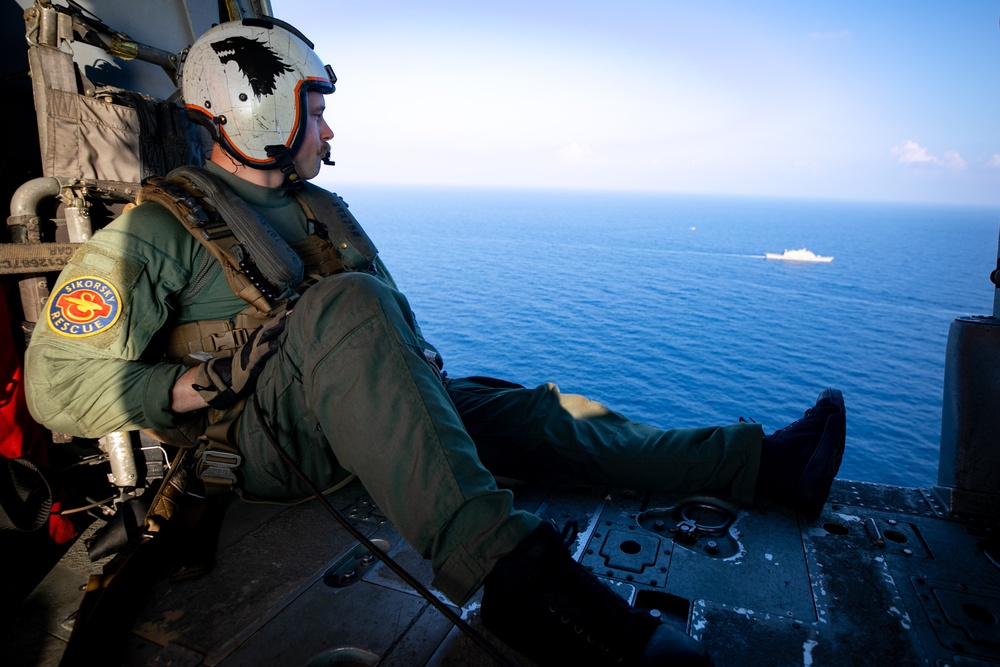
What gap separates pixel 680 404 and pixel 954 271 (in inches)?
1664

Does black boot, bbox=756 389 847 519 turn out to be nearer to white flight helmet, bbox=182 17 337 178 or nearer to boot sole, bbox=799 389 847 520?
boot sole, bbox=799 389 847 520

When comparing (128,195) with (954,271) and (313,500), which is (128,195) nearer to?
(313,500)

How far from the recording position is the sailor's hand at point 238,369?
158 cm

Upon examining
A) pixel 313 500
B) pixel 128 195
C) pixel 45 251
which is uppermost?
pixel 128 195

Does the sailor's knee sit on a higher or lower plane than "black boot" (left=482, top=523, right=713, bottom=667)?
higher

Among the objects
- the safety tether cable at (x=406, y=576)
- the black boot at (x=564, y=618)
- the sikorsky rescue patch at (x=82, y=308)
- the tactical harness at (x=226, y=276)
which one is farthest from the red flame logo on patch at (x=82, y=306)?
the black boot at (x=564, y=618)

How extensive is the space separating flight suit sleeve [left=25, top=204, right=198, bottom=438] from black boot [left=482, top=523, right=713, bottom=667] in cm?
112

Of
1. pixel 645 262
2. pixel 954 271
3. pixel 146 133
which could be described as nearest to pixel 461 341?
pixel 645 262

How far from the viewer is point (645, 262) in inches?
1953

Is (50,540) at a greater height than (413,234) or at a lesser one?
greater

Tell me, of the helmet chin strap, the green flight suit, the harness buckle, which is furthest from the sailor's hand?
the helmet chin strap

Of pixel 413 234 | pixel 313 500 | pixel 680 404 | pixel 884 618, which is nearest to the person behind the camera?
A: pixel 884 618

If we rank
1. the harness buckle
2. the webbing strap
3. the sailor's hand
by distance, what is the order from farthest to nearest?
the webbing strap
the harness buckle
the sailor's hand

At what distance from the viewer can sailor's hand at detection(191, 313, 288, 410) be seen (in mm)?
1584
